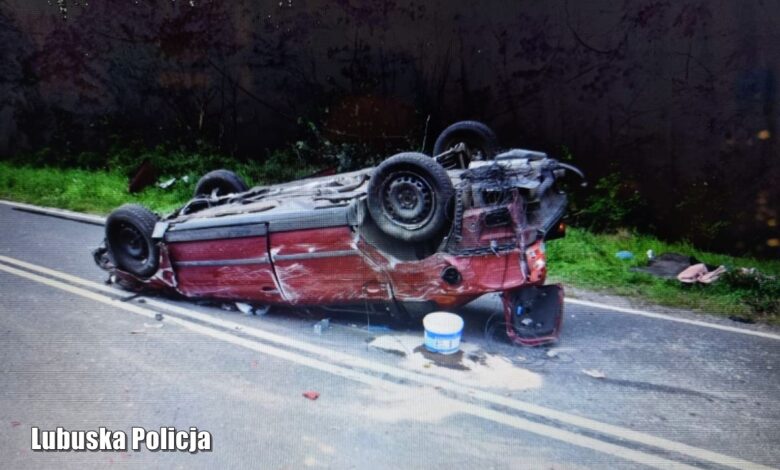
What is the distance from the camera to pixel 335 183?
19.6ft

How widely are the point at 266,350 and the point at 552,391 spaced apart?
7.57 ft

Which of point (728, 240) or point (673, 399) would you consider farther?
point (728, 240)

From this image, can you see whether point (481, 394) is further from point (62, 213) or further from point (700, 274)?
point (62, 213)

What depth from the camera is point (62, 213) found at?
9406 mm

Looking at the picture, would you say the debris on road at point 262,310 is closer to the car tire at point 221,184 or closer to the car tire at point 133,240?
the car tire at point 133,240

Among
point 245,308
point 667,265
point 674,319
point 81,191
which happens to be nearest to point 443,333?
point 245,308

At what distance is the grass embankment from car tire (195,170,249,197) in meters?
2.89

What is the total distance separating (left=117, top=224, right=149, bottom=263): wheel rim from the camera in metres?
6.00

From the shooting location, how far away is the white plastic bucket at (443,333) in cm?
468

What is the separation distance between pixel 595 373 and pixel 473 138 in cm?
333

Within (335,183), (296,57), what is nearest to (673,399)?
(335,183)

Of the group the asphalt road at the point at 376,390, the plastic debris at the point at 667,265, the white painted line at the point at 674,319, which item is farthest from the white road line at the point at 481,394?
the plastic debris at the point at 667,265

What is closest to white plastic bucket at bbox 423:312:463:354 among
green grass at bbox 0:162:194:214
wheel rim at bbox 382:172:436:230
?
wheel rim at bbox 382:172:436:230

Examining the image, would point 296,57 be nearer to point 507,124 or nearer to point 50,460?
point 507,124
